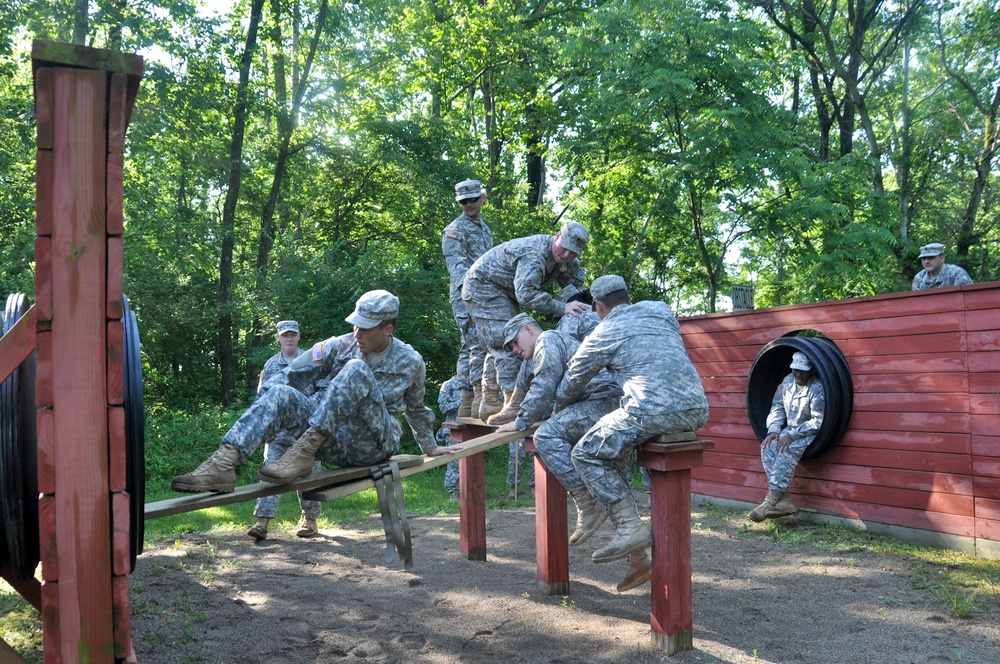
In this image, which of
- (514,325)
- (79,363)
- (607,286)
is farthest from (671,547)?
(79,363)

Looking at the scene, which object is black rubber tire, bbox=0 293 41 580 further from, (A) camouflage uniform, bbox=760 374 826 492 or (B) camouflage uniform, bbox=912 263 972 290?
(B) camouflage uniform, bbox=912 263 972 290

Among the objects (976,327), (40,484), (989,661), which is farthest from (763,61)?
(40,484)

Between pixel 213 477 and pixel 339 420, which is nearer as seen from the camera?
pixel 213 477

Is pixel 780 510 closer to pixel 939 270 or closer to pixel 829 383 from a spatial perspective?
pixel 829 383

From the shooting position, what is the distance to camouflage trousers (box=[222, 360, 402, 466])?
14.8 feet

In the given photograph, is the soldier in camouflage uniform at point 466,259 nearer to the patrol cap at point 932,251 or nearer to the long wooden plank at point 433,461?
the long wooden plank at point 433,461

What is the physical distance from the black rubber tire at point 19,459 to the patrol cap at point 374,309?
1.89 m

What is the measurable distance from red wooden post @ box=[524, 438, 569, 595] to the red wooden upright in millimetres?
3026

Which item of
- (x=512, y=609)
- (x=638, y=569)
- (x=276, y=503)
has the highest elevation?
(x=638, y=569)

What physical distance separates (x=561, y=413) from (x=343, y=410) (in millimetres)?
1414

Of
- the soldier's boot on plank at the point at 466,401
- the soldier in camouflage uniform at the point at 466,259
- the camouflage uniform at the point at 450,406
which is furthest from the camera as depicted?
the camouflage uniform at the point at 450,406

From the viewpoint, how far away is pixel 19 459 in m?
3.19

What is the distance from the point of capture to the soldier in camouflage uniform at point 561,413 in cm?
501

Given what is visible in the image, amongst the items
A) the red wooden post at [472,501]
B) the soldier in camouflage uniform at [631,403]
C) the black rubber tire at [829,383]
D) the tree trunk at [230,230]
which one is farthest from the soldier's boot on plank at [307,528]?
the tree trunk at [230,230]
